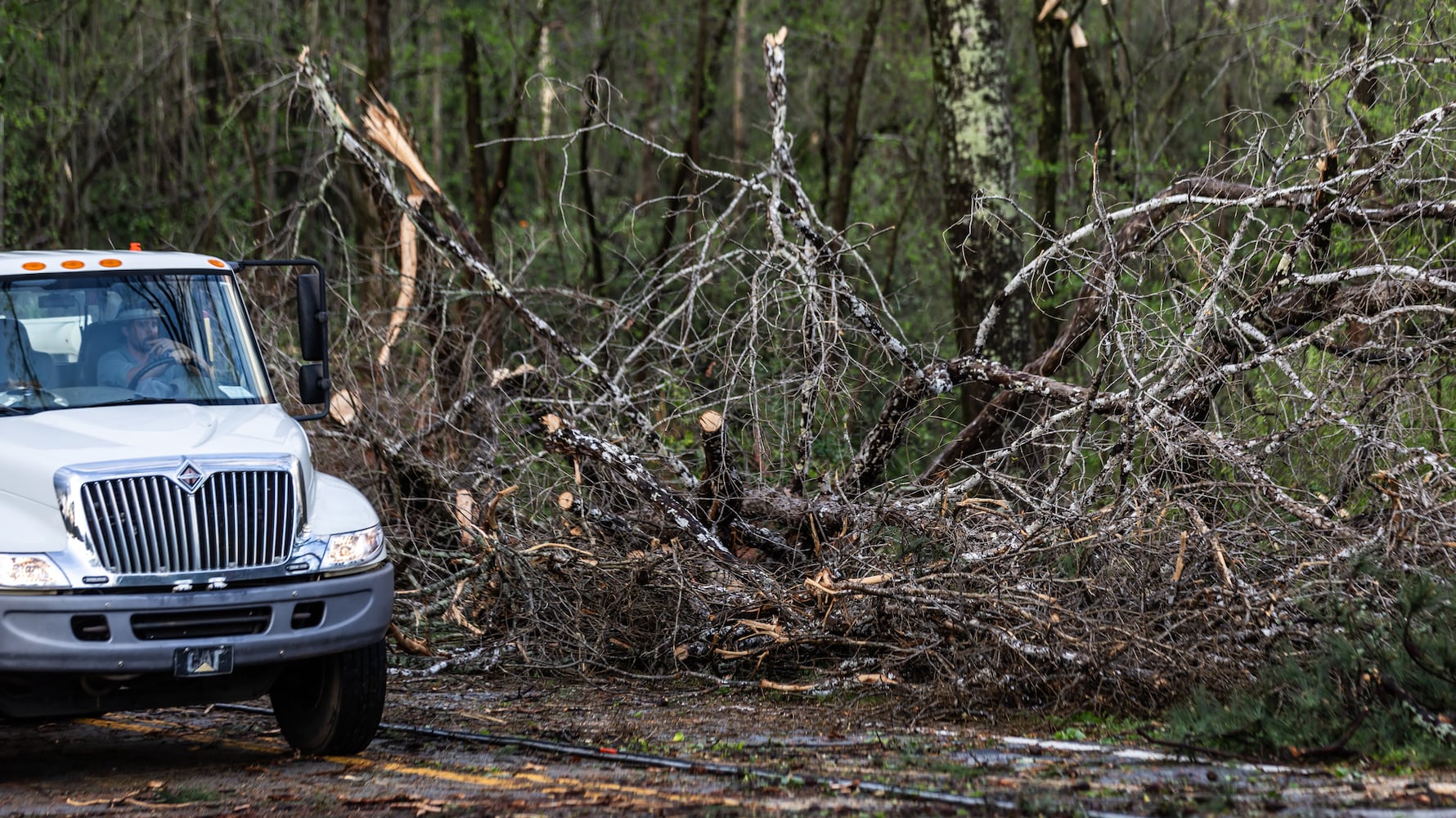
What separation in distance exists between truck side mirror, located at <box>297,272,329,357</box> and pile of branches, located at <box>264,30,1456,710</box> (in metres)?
1.90

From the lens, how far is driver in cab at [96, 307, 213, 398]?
6816 mm

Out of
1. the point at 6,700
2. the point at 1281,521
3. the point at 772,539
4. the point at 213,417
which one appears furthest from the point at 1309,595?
the point at 6,700

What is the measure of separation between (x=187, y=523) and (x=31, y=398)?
1.19 meters

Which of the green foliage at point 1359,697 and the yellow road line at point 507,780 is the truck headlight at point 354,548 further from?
the green foliage at point 1359,697

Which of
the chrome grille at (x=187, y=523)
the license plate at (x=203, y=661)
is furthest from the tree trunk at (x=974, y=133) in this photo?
the license plate at (x=203, y=661)

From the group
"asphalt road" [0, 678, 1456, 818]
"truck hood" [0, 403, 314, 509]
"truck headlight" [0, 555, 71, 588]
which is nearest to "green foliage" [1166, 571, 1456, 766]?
"asphalt road" [0, 678, 1456, 818]

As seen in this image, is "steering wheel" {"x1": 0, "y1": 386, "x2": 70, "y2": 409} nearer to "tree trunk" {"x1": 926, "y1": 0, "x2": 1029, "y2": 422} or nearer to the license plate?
the license plate

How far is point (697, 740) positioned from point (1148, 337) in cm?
354

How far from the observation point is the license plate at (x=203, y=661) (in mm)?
5832

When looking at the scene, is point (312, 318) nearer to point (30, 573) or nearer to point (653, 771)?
point (30, 573)

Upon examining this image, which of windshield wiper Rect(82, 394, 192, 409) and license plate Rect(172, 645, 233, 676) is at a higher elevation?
windshield wiper Rect(82, 394, 192, 409)

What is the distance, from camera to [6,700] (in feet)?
19.1

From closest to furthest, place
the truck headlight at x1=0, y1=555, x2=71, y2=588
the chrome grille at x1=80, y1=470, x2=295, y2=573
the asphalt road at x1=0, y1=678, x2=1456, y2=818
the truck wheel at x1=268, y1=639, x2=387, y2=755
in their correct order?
the asphalt road at x1=0, y1=678, x2=1456, y2=818
the truck headlight at x1=0, y1=555, x2=71, y2=588
the chrome grille at x1=80, y1=470, x2=295, y2=573
the truck wheel at x1=268, y1=639, x2=387, y2=755

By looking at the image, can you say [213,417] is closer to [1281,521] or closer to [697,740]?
[697,740]
